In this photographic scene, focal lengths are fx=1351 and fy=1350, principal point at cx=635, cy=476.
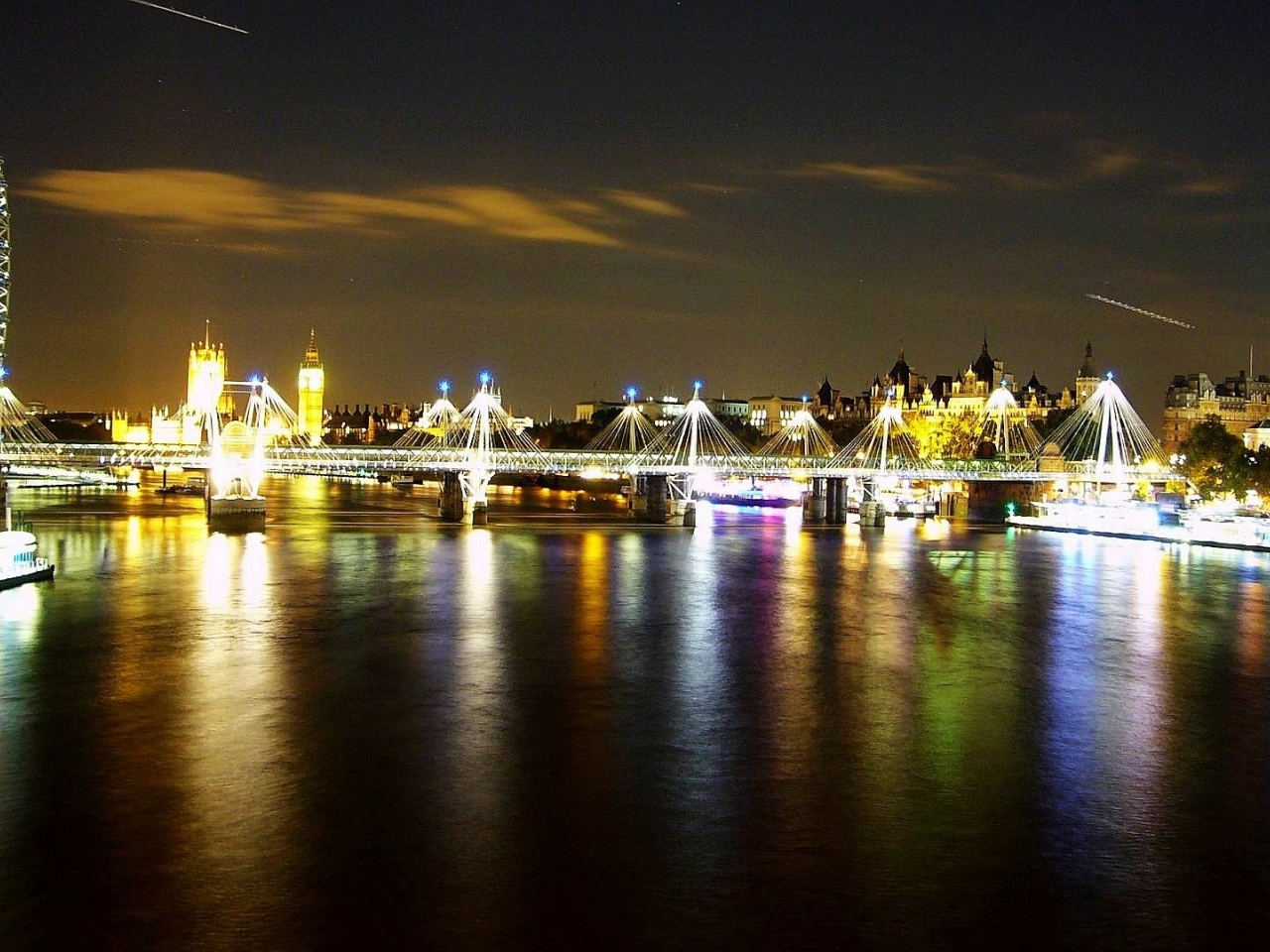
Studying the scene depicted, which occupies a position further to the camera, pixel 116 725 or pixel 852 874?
pixel 116 725

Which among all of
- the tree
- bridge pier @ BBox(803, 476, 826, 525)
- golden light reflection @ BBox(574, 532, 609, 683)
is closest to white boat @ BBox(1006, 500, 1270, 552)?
the tree

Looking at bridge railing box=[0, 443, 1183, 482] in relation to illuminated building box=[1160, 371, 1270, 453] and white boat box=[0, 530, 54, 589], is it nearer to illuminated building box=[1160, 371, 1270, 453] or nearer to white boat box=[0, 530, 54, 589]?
white boat box=[0, 530, 54, 589]

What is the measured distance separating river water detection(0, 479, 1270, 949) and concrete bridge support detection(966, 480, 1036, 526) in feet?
161

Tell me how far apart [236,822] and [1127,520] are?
57.5 m

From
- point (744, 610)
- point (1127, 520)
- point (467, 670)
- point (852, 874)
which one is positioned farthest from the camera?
point (1127, 520)

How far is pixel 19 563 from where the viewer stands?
107 feet

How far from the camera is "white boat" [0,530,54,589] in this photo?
3180 cm

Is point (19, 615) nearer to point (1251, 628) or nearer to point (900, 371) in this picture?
point (1251, 628)

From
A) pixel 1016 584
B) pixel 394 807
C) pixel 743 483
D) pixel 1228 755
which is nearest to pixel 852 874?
pixel 394 807

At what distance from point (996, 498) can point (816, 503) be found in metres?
22.9

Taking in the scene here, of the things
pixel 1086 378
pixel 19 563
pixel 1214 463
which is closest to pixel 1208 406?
pixel 1086 378

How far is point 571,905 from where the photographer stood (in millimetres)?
11539

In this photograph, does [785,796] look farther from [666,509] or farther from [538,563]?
[666,509]

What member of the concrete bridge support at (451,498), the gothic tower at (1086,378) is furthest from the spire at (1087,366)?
the concrete bridge support at (451,498)
